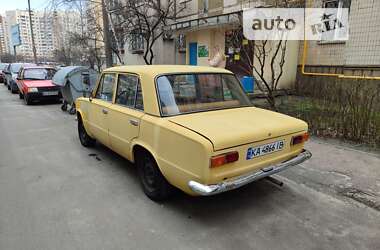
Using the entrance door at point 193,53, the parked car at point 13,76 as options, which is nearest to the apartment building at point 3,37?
the parked car at point 13,76

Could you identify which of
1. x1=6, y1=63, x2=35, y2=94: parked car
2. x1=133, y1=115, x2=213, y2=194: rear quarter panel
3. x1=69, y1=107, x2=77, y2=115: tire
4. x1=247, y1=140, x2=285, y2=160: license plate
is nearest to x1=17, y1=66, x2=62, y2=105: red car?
x1=69, y1=107, x2=77, y2=115: tire

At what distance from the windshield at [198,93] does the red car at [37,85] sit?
976cm

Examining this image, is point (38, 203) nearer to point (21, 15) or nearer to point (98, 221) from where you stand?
point (98, 221)

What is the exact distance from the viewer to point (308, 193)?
3.83 metres

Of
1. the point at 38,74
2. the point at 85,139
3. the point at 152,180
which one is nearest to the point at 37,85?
the point at 38,74

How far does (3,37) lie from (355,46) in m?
67.6

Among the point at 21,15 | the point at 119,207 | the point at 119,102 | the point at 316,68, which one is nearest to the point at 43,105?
the point at 119,102

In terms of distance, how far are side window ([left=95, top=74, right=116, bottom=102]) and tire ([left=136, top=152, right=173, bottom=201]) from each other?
1.32 m

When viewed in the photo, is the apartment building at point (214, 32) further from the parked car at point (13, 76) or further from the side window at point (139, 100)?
the parked car at point (13, 76)

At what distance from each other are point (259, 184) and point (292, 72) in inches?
335

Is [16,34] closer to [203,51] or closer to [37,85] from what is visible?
[37,85]

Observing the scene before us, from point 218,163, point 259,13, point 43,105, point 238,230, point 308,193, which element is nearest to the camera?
point 218,163

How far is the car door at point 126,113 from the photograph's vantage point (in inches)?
145

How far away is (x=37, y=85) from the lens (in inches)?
451
